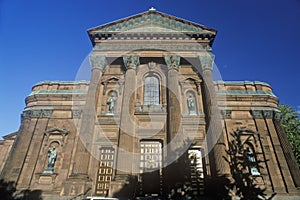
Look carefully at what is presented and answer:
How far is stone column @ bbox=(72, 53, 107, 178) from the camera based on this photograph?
46.0 feet

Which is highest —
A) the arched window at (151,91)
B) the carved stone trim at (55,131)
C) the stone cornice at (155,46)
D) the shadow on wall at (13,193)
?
the stone cornice at (155,46)

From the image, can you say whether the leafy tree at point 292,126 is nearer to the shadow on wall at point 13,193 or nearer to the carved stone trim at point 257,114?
the carved stone trim at point 257,114

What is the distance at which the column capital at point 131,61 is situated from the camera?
61.3 ft

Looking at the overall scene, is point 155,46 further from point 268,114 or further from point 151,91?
point 268,114

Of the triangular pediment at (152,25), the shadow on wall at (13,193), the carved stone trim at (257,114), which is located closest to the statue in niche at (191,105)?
the carved stone trim at (257,114)

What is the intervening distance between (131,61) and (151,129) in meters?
6.64

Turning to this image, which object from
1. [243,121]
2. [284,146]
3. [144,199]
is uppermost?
[243,121]

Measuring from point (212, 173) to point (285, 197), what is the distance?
5.21m

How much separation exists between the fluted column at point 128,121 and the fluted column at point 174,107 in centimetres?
286

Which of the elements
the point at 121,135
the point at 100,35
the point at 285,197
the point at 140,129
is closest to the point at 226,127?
the point at 285,197

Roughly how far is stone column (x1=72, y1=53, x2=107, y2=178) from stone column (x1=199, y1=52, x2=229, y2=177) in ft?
29.1

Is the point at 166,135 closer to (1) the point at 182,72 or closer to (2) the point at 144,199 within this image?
(2) the point at 144,199

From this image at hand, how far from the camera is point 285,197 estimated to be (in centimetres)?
1426

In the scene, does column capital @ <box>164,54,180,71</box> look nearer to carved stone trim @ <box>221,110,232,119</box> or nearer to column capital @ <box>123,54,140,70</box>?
column capital @ <box>123,54,140,70</box>
